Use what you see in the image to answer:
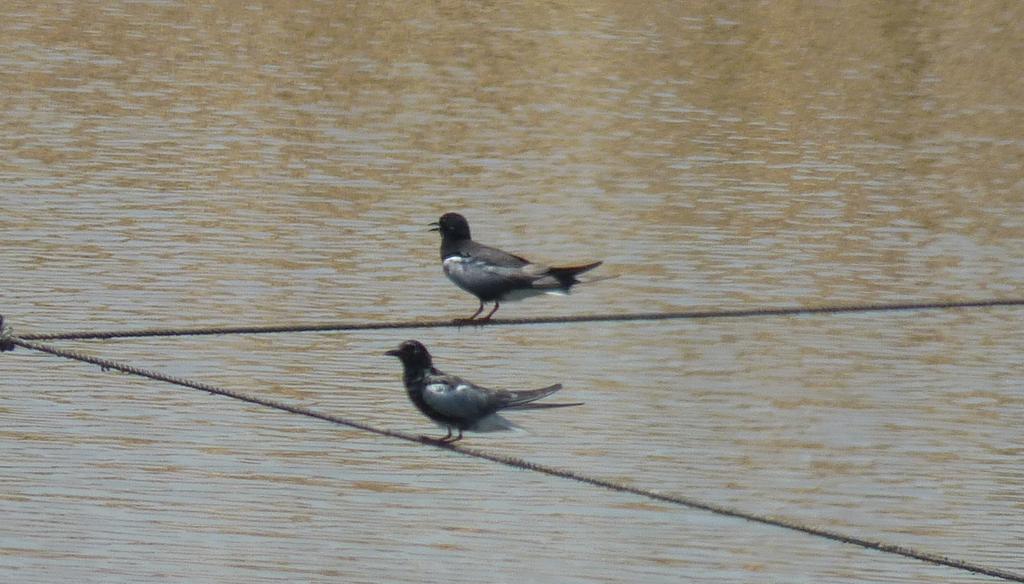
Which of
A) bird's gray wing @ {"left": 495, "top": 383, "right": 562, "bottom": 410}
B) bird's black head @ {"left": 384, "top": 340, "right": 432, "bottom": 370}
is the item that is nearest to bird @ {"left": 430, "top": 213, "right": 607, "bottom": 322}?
bird's black head @ {"left": 384, "top": 340, "right": 432, "bottom": 370}

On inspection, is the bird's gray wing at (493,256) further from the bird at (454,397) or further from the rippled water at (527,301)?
the rippled water at (527,301)

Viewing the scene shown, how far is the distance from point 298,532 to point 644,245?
6.83 m

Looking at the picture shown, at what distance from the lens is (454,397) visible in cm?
873

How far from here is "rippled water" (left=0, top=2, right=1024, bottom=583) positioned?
1131cm

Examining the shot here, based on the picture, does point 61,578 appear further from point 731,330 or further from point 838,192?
point 838,192

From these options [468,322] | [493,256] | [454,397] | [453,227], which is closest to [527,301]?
[453,227]

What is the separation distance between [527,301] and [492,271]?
19.7 feet

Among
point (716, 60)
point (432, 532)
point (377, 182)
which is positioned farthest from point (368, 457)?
point (716, 60)

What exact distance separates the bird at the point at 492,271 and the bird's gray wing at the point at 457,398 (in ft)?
1.21

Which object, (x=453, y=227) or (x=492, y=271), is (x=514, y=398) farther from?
(x=453, y=227)

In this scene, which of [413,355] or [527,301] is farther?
[527,301]

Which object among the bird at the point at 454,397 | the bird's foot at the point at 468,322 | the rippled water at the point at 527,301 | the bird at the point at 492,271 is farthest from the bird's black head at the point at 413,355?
the rippled water at the point at 527,301

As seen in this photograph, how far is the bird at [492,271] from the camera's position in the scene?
29.6 feet

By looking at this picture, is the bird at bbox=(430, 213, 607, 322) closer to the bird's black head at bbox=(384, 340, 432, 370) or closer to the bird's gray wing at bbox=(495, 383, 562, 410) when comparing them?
the bird's black head at bbox=(384, 340, 432, 370)
